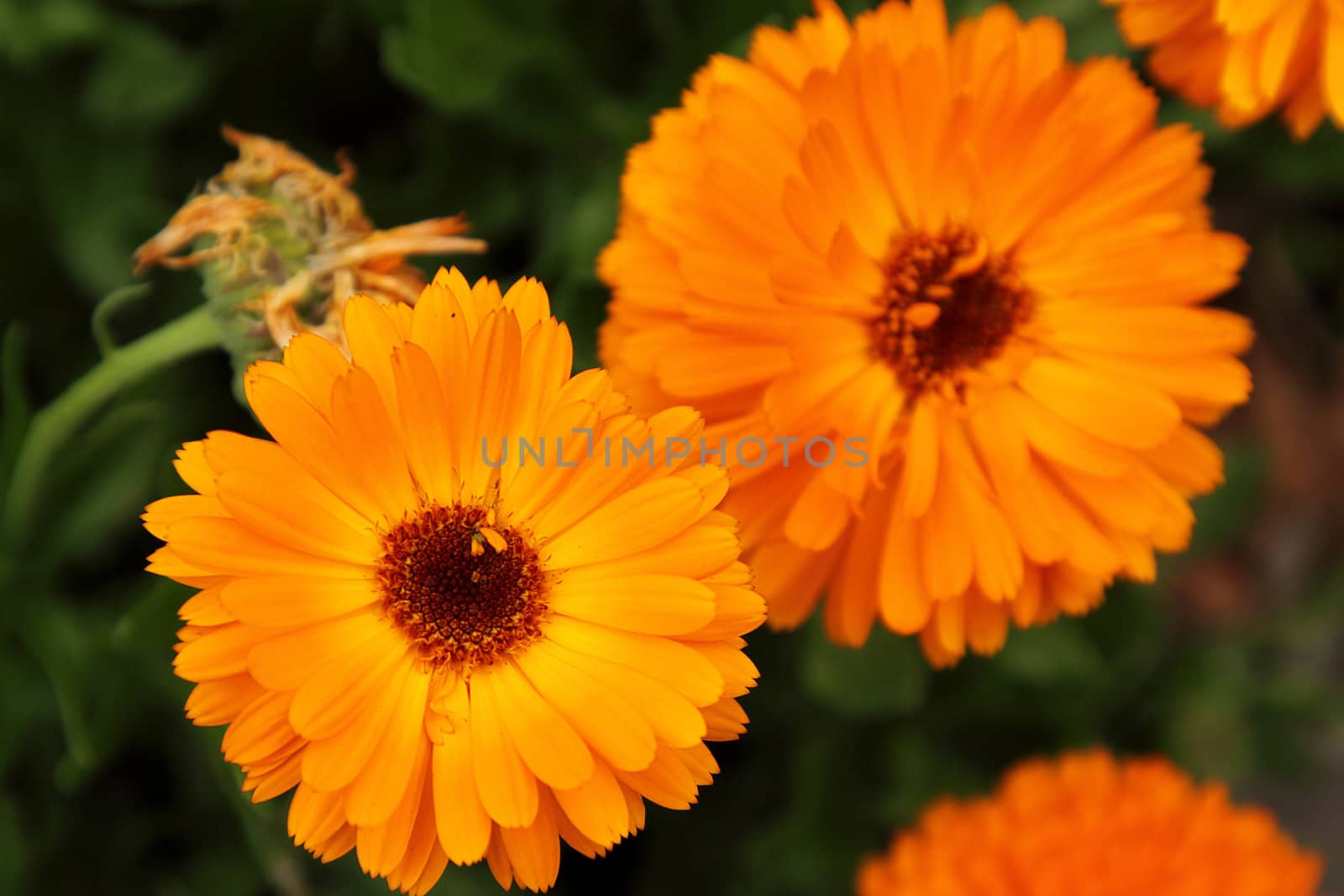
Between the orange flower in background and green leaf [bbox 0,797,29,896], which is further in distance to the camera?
green leaf [bbox 0,797,29,896]

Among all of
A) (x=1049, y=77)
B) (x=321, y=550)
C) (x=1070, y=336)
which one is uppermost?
(x=1049, y=77)

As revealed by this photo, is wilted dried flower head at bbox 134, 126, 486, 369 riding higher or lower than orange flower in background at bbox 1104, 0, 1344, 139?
lower

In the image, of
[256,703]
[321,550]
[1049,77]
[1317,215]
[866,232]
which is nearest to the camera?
[256,703]

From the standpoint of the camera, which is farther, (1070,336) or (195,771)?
(195,771)

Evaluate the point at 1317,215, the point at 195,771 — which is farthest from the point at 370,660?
the point at 1317,215

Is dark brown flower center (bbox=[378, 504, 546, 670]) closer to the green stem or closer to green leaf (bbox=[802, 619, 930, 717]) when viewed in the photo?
the green stem

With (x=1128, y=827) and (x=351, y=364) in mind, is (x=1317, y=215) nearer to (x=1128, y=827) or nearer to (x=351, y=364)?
(x=1128, y=827)

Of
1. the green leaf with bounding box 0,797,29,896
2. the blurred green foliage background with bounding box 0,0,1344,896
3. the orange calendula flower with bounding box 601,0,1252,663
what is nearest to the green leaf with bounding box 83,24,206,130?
the blurred green foliage background with bounding box 0,0,1344,896
